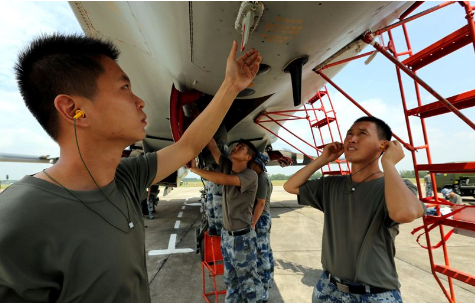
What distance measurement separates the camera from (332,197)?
1.89 m

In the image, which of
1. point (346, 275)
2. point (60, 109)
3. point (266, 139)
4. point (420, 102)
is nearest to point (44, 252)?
point (60, 109)

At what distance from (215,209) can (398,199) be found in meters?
3.31

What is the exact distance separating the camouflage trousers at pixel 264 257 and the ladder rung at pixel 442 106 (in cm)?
262

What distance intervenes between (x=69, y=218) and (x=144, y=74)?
2.40 meters

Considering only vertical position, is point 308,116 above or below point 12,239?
above

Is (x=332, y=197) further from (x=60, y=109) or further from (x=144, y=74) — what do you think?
(x=144, y=74)

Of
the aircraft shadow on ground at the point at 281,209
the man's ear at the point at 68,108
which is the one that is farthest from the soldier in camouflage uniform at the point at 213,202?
the aircraft shadow on ground at the point at 281,209

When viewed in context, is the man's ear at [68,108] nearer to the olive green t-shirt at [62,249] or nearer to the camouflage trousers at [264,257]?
the olive green t-shirt at [62,249]

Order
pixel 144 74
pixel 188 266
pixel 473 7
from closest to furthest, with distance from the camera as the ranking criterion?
pixel 473 7 < pixel 144 74 < pixel 188 266

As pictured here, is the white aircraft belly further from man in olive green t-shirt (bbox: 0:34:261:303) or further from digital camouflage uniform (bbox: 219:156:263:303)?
digital camouflage uniform (bbox: 219:156:263:303)

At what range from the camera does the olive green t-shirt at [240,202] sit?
2.88 meters

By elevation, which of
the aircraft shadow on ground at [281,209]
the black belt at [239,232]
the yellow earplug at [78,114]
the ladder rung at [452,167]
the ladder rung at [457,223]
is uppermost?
the yellow earplug at [78,114]

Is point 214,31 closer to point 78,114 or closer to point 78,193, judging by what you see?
point 78,114

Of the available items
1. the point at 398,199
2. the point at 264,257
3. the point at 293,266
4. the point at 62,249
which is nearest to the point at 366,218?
the point at 398,199
